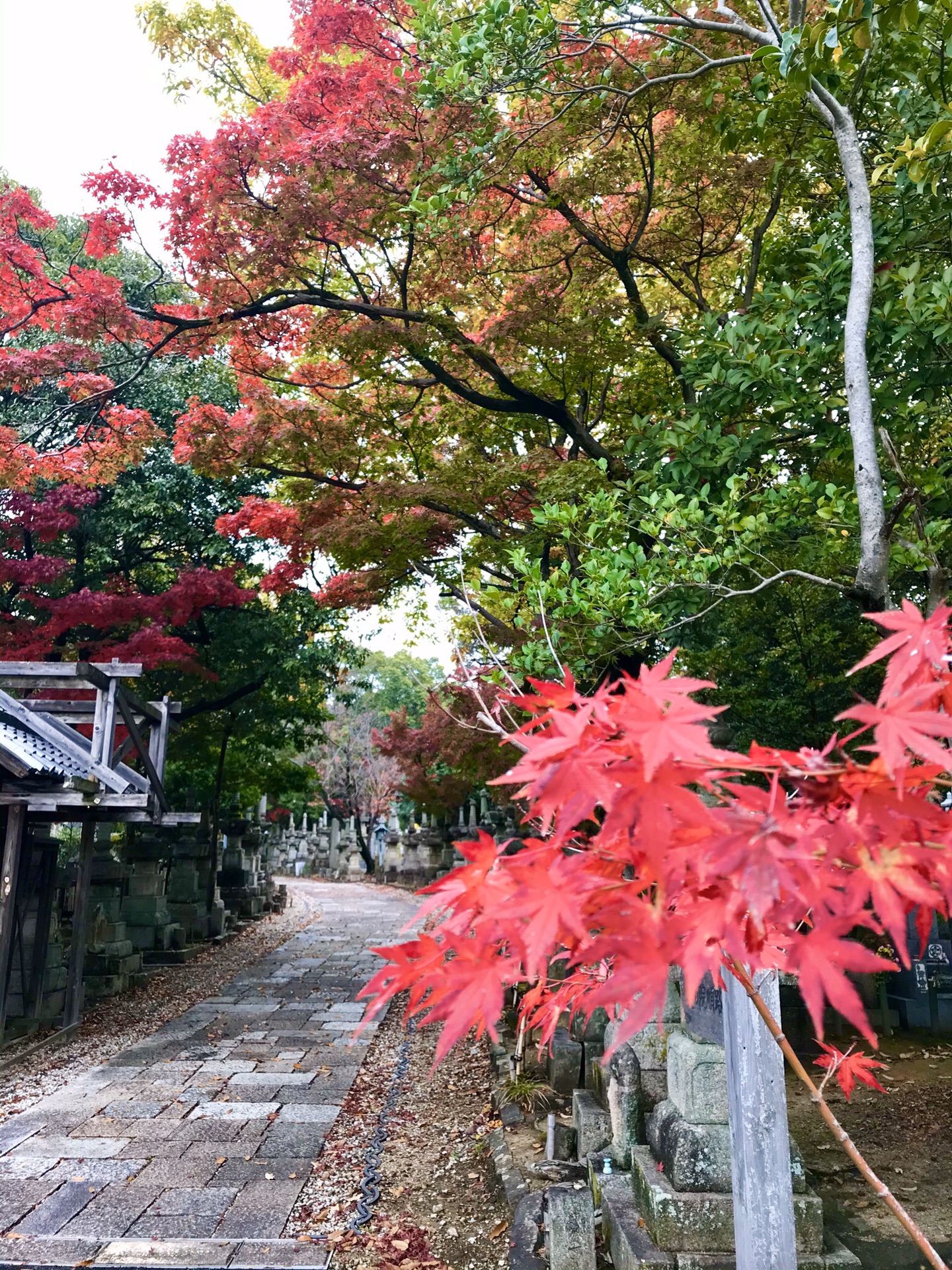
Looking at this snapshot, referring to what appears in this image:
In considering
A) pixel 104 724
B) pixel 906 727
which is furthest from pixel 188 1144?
pixel 906 727

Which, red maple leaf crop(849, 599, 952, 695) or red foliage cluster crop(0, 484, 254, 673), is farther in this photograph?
red foliage cluster crop(0, 484, 254, 673)

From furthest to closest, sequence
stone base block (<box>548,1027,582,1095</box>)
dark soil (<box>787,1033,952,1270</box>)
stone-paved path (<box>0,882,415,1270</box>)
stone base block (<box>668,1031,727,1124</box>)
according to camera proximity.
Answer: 1. stone base block (<box>548,1027,582,1095</box>)
2. dark soil (<box>787,1033,952,1270</box>)
3. stone-paved path (<box>0,882,415,1270</box>)
4. stone base block (<box>668,1031,727,1124</box>)

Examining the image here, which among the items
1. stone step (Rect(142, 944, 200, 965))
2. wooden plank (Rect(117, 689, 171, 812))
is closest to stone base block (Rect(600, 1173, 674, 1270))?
wooden plank (Rect(117, 689, 171, 812))

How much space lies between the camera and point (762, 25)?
7828 millimetres

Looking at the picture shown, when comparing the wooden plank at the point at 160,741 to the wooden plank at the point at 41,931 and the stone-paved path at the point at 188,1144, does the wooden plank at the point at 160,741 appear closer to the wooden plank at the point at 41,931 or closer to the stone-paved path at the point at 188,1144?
the wooden plank at the point at 41,931

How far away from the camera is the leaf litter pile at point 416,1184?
14.7 feet

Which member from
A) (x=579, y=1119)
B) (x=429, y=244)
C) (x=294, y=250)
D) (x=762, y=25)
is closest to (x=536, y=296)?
(x=429, y=244)

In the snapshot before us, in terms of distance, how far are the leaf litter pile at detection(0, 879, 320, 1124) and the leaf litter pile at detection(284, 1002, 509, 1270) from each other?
8.57 feet

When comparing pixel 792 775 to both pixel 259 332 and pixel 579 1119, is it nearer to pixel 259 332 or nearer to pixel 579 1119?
pixel 579 1119

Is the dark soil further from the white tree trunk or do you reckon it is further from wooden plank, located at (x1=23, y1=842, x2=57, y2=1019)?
wooden plank, located at (x1=23, y1=842, x2=57, y2=1019)

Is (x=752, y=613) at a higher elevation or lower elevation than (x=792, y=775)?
higher

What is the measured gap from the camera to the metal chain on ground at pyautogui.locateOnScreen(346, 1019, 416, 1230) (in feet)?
16.0

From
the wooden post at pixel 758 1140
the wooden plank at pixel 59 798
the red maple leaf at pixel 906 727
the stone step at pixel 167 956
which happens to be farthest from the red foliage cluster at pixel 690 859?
the stone step at pixel 167 956

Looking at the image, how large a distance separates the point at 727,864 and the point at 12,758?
26.9 ft
